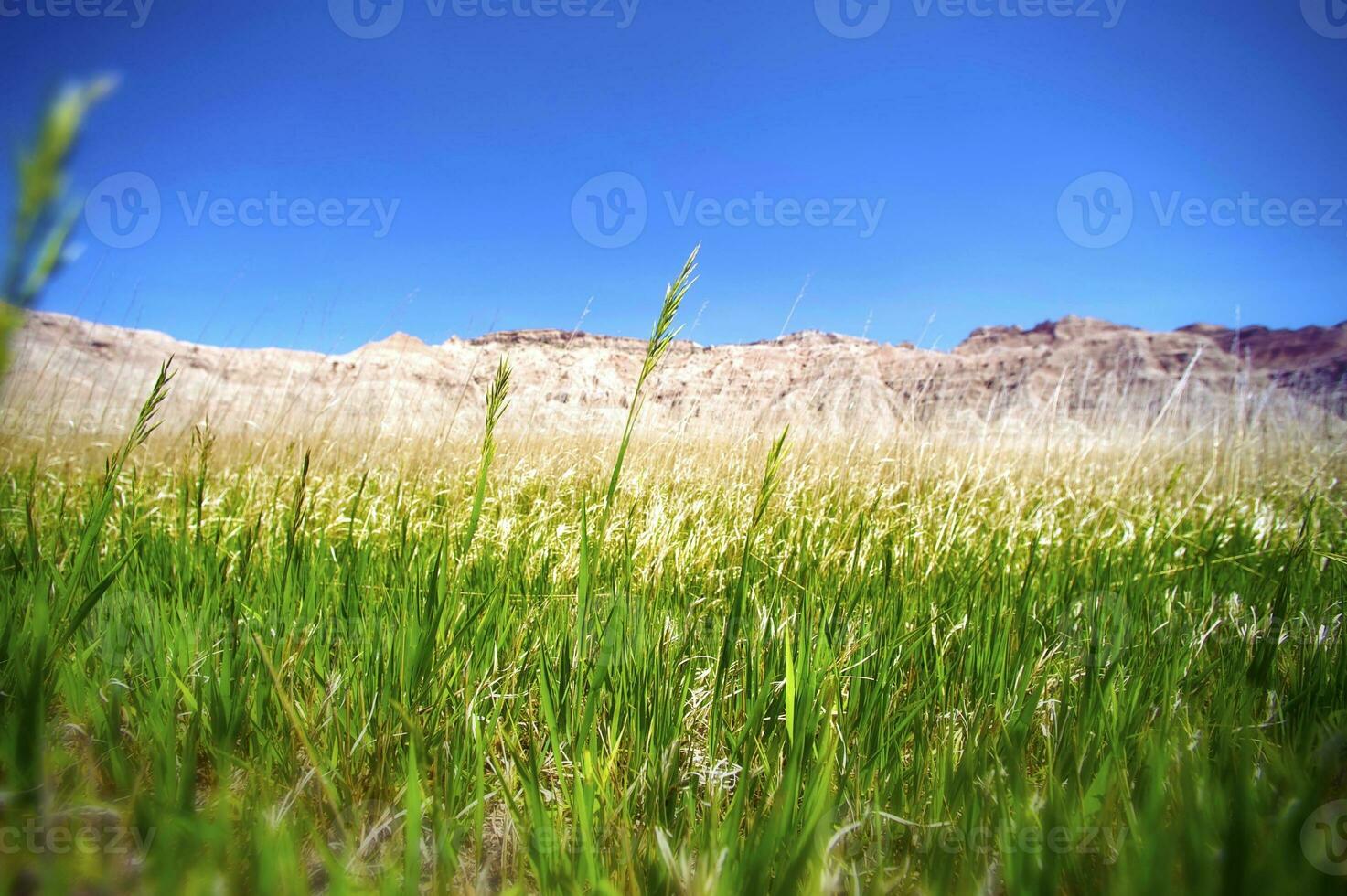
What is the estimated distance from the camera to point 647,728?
1.11 meters

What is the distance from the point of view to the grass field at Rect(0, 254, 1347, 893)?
71cm

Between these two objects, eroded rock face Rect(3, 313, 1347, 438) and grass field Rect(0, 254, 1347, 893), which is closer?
grass field Rect(0, 254, 1347, 893)

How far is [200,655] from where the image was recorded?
124 centimetres

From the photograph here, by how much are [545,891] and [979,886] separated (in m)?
0.53

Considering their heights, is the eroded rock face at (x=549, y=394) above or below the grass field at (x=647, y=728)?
above

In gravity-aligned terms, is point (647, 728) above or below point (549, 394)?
below

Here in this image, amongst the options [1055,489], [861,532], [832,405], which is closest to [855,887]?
[861,532]

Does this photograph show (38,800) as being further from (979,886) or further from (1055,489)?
(1055,489)

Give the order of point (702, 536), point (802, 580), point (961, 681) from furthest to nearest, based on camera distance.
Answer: point (702, 536) < point (802, 580) < point (961, 681)

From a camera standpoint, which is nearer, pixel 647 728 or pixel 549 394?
pixel 647 728

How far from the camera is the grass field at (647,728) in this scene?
706 millimetres

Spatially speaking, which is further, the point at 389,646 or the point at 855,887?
the point at 389,646

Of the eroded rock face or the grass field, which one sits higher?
the eroded rock face

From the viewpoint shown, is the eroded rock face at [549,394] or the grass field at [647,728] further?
the eroded rock face at [549,394]
